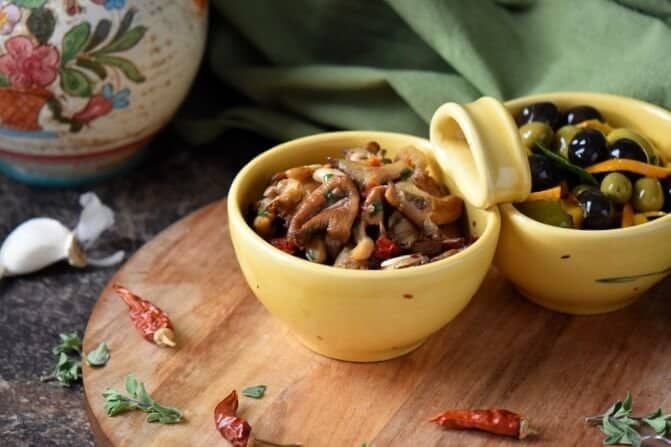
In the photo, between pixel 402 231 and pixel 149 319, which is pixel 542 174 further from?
pixel 149 319

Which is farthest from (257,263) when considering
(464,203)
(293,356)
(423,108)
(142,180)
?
(142,180)

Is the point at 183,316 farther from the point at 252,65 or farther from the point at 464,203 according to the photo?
the point at 252,65

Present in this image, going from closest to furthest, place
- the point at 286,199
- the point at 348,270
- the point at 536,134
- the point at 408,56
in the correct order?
the point at 348,270 < the point at 286,199 < the point at 536,134 < the point at 408,56

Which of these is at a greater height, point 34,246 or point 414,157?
point 414,157

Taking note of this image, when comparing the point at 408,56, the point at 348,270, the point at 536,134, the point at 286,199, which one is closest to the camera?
the point at 348,270

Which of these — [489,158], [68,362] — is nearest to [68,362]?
[68,362]

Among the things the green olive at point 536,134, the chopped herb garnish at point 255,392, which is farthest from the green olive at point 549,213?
the chopped herb garnish at point 255,392

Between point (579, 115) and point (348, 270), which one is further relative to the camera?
point (579, 115)
